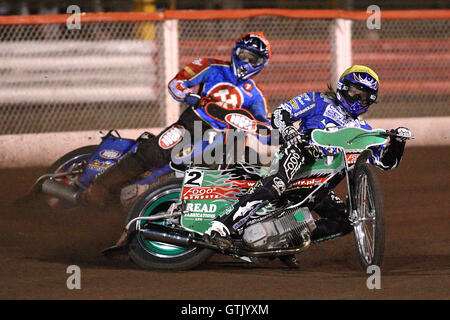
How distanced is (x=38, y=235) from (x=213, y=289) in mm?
2749

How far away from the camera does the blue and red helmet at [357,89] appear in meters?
6.27

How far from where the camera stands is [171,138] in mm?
7914


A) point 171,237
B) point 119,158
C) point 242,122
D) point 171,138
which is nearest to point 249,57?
point 171,138

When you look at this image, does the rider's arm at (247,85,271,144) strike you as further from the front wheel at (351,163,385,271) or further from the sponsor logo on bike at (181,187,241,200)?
the front wheel at (351,163,385,271)

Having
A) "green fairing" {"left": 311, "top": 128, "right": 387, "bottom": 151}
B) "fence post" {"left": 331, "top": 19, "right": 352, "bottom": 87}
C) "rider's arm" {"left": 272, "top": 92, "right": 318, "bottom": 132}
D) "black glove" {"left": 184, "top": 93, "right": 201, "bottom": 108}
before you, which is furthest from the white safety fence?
"green fairing" {"left": 311, "top": 128, "right": 387, "bottom": 151}

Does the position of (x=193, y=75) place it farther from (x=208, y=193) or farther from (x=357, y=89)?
(x=357, y=89)

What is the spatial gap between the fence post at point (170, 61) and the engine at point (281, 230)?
578 cm

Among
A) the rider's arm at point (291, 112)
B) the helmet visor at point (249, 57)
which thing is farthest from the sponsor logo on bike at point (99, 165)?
the rider's arm at point (291, 112)

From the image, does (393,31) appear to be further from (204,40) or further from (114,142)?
(114,142)

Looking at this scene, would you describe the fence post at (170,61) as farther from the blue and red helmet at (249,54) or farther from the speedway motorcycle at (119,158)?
the blue and red helmet at (249,54)

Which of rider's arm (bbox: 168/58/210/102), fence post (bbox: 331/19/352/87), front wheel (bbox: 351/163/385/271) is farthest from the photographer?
fence post (bbox: 331/19/352/87)

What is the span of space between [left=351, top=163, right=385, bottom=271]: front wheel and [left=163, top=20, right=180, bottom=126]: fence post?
601 centimetres

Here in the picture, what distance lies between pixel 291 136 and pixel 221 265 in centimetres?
117

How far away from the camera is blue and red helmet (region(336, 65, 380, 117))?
6266 mm
